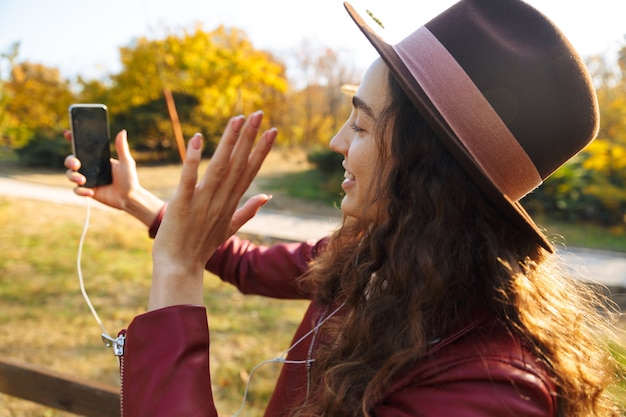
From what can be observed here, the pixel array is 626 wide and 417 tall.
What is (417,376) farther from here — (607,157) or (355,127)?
(607,157)

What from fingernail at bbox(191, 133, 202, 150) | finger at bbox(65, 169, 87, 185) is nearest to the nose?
fingernail at bbox(191, 133, 202, 150)

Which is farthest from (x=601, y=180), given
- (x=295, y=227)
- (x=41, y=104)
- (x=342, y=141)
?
(x=41, y=104)

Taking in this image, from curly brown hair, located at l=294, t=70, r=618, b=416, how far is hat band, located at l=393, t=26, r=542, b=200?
3.2 inches

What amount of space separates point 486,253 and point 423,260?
145 millimetres

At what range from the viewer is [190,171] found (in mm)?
1192

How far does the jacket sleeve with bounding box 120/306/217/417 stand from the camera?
43.3 inches

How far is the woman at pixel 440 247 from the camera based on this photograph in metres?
1.03

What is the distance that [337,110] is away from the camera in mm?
19156

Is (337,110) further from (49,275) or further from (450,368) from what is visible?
(450,368)

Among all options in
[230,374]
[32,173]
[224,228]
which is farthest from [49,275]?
[32,173]

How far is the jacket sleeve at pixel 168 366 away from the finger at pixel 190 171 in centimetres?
28

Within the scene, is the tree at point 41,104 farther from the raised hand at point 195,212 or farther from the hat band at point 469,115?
the hat band at point 469,115

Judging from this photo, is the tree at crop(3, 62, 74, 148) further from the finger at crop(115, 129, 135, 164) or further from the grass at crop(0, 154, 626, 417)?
the finger at crop(115, 129, 135, 164)

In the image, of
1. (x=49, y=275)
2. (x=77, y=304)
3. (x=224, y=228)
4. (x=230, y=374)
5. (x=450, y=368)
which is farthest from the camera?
(x=49, y=275)
